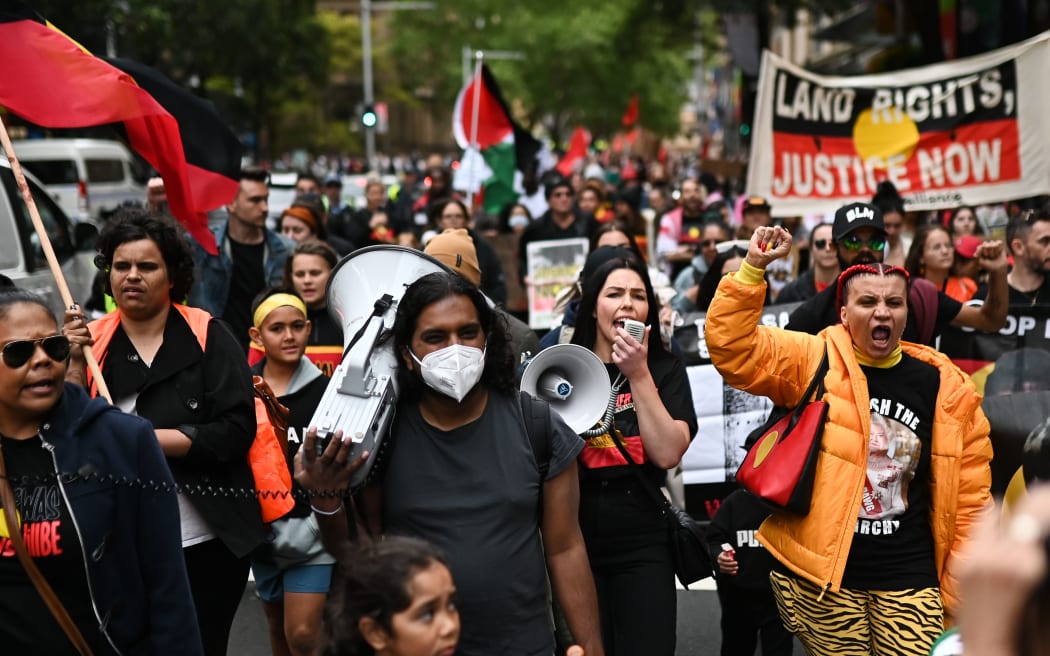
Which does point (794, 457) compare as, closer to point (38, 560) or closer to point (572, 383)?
point (572, 383)

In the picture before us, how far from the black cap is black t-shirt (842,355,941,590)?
175 centimetres

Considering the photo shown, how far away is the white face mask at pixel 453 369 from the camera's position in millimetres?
3350

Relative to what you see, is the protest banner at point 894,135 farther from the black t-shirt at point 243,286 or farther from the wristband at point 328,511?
the wristband at point 328,511

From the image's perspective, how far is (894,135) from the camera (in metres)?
9.84

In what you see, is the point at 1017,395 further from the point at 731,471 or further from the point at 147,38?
the point at 147,38

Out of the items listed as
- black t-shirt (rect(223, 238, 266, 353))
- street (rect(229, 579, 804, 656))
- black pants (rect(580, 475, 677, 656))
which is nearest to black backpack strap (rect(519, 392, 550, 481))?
black pants (rect(580, 475, 677, 656))

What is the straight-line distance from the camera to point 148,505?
329 cm

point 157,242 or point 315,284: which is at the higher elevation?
point 157,242

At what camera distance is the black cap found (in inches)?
227

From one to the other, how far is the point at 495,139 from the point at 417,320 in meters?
11.5

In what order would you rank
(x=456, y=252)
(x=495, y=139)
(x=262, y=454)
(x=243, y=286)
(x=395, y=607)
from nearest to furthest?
(x=395, y=607), (x=262, y=454), (x=456, y=252), (x=243, y=286), (x=495, y=139)

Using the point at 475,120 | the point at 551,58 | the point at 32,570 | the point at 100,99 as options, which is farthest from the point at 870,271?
the point at 551,58

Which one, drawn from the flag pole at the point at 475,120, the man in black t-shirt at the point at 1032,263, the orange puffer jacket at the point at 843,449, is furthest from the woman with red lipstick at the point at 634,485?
the flag pole at the point at 475,120

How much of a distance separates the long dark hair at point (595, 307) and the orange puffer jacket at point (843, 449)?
39 cm
